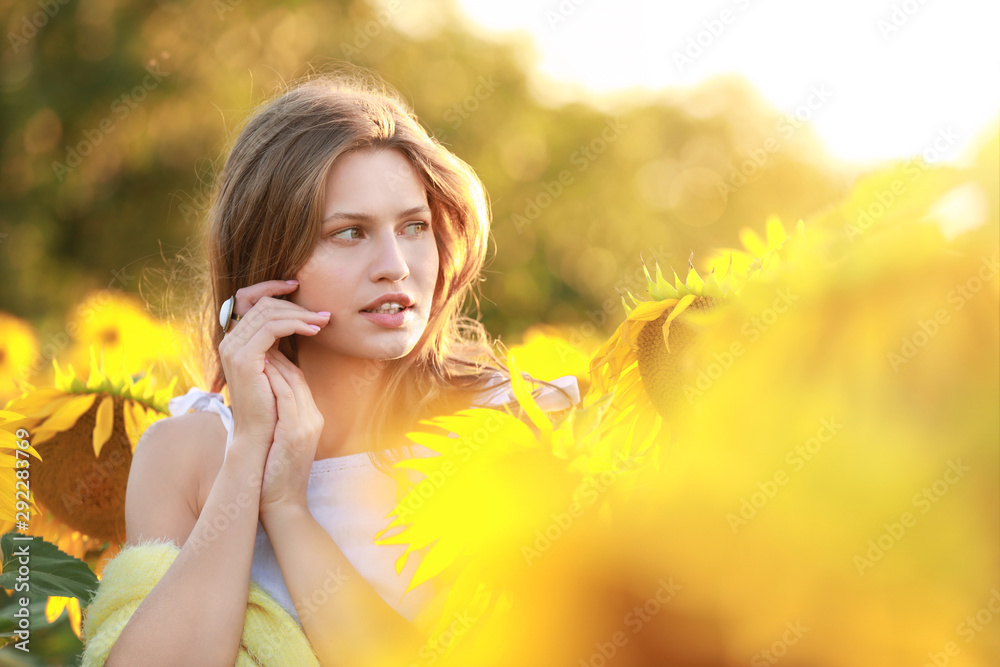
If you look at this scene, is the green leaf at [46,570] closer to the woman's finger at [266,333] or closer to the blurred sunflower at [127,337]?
the woman's finger at [266,333]

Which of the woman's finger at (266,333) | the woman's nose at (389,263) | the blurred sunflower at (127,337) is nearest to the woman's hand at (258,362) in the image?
the woman's finger at (266,333)

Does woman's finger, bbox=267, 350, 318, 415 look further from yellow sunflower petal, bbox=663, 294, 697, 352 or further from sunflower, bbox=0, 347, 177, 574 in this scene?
yellow sunflower petal, bbox=663, 294, 697, 352

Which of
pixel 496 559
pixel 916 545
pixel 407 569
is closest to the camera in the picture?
pixel 916 545

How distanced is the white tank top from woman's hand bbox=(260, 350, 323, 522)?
3.7 inches

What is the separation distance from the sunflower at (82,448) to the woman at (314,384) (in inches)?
4.0

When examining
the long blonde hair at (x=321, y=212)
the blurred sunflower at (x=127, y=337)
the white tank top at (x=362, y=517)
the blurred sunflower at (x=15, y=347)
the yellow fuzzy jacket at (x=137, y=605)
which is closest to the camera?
the yellow fuzzy jacket at (x=137, y=605)

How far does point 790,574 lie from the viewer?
0.52 m

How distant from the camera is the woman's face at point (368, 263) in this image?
123 cm

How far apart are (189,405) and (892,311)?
1.27 meters

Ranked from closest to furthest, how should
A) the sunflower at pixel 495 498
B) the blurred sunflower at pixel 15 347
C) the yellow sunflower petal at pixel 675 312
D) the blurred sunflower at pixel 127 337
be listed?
the sunflower at pixel 495 498, the yellow sunflower petal at pixel 675 312, the blurred sunflower at pixel 127 337, the blurred sunflower at pixel 15 347

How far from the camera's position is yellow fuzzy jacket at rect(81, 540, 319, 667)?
1.05m

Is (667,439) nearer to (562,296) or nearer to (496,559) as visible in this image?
(496,559)

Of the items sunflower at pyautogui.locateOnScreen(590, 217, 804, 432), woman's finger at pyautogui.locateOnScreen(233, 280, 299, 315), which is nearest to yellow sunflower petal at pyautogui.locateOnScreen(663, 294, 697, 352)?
sunflower at pyautogui.locateOnScreen(590, 217, 804, 432)

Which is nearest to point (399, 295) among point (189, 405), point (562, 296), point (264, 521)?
point (264, 521)
